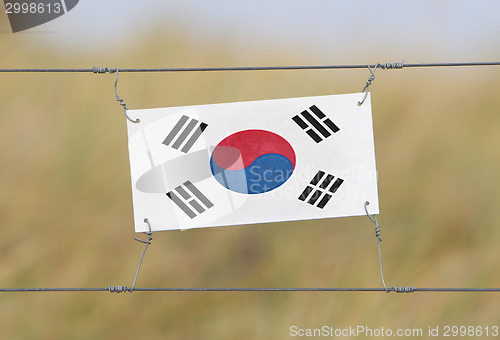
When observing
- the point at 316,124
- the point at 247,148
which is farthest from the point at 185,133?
the point at 316,124

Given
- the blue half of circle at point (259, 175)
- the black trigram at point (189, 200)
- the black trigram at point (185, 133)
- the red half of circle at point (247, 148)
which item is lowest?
the black trigram at point (189, 200)

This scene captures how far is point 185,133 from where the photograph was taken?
186cm

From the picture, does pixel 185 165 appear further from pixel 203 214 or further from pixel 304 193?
pixel 304 193

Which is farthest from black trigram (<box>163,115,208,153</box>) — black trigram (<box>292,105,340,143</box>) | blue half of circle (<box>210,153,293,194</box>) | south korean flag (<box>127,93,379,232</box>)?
black trigram (<box>292,105,340,143</box>)

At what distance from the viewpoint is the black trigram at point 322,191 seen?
184cm

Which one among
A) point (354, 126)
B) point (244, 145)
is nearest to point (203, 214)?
point (244, 145)

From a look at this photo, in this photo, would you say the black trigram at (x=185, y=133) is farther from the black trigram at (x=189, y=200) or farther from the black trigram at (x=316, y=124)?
the black trigram at (x=316, y=124)

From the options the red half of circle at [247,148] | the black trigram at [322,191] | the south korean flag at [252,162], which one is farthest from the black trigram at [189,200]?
the black trigram at [322,191]

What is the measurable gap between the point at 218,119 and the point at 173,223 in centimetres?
39

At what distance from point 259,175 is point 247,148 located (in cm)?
10

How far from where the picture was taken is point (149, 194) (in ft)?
6.07

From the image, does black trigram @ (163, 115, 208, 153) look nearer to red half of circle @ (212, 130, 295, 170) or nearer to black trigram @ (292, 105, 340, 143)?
red half of circle @ (212, 130, 295, 170)

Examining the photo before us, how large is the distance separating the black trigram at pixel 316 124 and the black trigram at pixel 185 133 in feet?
1.08

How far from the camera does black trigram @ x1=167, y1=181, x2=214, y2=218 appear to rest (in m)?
1.85
